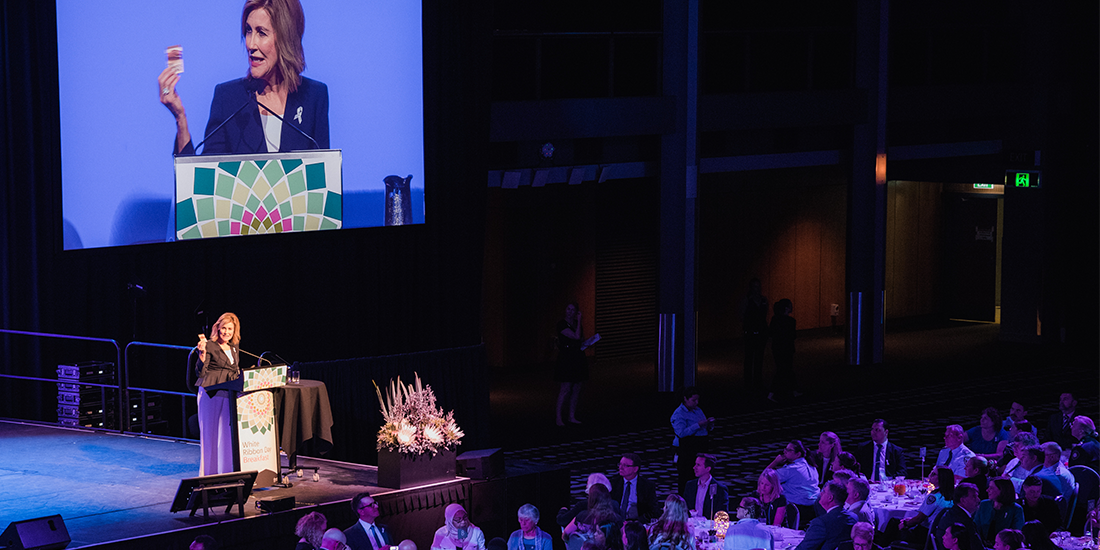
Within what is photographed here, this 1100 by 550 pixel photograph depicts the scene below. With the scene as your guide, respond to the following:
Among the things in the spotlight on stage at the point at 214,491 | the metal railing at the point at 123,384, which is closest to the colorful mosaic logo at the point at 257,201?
the metal railing at the point at 123,384

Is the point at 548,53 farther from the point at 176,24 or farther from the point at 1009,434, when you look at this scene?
the point at 1009,434

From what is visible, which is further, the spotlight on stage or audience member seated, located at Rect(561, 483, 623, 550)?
the spotlight on stage

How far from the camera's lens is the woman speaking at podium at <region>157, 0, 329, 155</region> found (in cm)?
1388

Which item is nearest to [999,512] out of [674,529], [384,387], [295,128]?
[674,529]

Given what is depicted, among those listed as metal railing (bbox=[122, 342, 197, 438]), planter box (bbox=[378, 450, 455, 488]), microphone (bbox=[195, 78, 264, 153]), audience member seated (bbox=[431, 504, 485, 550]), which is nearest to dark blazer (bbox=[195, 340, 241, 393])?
planter box (bbox=[378, 450, 455, 488])

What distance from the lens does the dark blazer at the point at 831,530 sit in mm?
9367

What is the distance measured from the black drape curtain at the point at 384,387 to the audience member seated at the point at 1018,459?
5.98 metres

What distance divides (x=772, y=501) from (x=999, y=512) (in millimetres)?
1637

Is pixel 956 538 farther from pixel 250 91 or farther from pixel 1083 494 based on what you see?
pixel 250 91

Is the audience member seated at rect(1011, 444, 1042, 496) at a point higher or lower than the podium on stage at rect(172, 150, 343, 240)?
lower

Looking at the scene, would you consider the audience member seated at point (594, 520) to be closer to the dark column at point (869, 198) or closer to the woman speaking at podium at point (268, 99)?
the woman speaking at podium at point (268, 99)

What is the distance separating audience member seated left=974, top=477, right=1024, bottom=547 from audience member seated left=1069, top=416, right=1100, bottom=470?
2127 mm

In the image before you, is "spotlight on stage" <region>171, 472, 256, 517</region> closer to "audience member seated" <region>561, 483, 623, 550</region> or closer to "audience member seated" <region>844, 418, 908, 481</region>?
"audience member seated" <region>561, 483, 623, 550</region>

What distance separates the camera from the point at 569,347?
55.4ft
